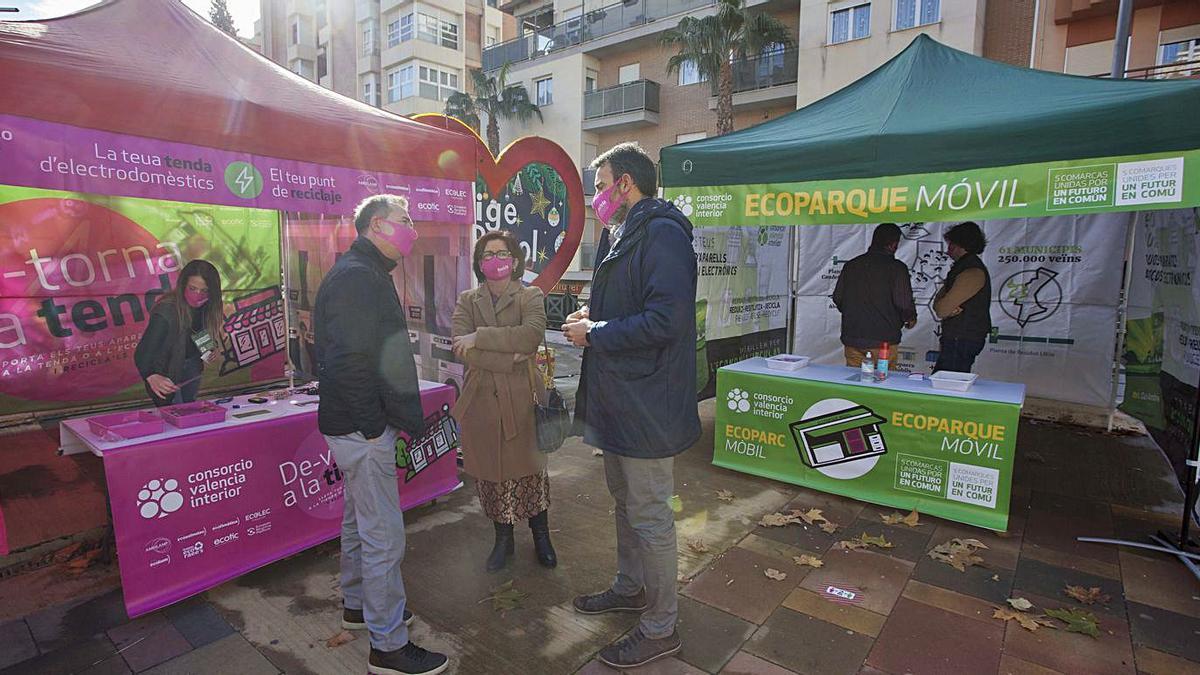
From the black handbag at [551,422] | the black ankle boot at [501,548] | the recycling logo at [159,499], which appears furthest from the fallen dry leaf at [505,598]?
the recycling logo at [159,499]

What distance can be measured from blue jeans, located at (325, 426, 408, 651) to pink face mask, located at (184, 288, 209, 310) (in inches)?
117

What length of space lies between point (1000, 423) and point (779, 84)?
18.3 m

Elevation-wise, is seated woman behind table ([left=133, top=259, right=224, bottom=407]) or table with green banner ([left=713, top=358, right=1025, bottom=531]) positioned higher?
seated woman behind table ([left=133, top=259, right=224, bottom=407])

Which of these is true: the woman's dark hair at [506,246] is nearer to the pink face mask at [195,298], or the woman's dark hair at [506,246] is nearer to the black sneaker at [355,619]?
the black sneaker at [355,619]

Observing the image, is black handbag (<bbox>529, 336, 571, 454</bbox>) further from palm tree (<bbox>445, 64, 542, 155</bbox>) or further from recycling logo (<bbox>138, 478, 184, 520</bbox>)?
palm tree (<bbox>445, 64, 542, 155</bbox>)

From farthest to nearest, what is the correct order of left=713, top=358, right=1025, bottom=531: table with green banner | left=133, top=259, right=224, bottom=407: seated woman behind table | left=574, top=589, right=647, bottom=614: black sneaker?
left=133, top=259, right=224, bottom=407: seated woman behind table < left=713, top=358, right=1025, bottom=531: table with green banner < left=574, top=589, right=647, bottom=614: black sneaker

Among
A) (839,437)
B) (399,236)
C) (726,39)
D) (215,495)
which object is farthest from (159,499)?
(726,39)

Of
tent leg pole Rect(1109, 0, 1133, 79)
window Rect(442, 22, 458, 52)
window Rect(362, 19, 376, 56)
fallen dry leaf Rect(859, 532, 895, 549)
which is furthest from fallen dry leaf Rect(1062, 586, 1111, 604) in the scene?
window Rect(362, 19, 376, 56)

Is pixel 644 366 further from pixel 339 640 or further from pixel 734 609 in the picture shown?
pixel 339 640

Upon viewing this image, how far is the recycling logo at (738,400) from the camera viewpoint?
5.22 metres

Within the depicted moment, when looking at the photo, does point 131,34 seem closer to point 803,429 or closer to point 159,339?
point 159,339

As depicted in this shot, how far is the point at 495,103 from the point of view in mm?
28281

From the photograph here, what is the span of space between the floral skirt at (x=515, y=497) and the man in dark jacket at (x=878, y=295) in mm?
3344

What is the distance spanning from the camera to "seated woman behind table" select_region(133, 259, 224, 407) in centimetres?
459
